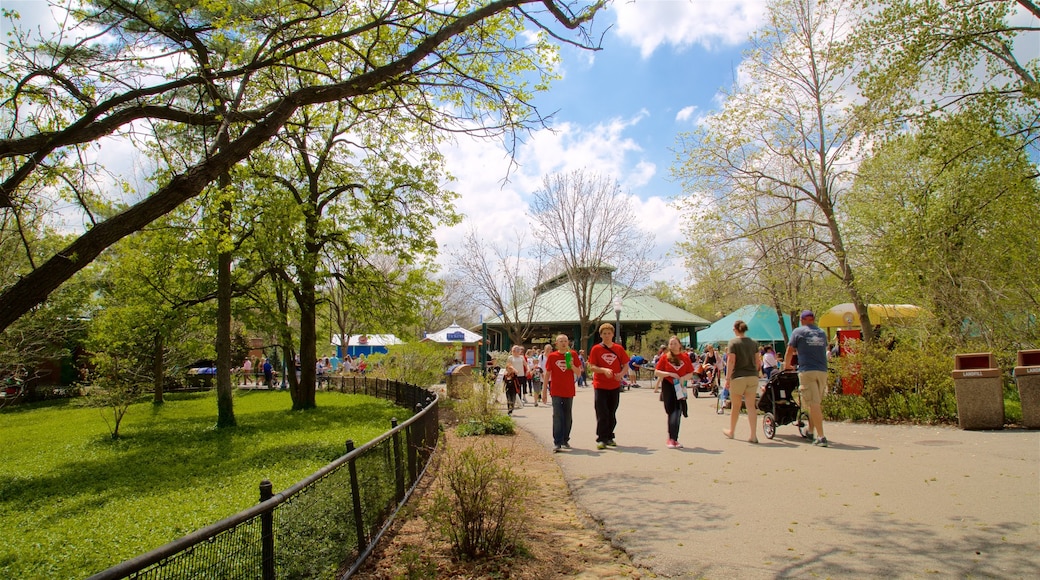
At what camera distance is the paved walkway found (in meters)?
4.38

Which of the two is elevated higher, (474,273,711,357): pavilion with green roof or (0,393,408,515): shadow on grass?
(474,273,711,357): pavilion with green roof

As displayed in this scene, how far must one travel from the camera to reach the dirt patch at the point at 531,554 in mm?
4496

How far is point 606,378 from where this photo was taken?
9.38m

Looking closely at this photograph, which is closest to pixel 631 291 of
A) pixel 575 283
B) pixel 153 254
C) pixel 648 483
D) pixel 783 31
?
pixel 575 283

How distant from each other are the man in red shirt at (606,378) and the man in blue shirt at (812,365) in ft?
8.00

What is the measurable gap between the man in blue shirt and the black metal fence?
19.3 ft

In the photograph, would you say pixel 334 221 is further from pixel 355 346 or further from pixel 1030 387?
pixel 355 346

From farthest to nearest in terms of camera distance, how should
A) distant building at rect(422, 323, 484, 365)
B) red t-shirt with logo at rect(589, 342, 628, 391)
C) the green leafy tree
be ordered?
distant building at rect(422, 323, 484, 365)
the green leafy tree
red t-shirt with logo at rect(589, 342, 628, 391)

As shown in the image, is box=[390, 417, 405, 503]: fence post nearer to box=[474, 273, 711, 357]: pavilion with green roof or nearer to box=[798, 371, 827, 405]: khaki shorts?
box=[798, 371, 827, 405]: khaki shorts

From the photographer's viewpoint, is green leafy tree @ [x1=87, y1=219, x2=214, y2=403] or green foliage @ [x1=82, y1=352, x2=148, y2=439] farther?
green leafy tree @ [x1=87, y1=219, x2=214, y2=403]

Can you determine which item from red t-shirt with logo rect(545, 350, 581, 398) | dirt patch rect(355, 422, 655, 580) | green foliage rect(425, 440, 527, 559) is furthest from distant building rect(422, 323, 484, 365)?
green foliage rect(425, 440, 527, 559)

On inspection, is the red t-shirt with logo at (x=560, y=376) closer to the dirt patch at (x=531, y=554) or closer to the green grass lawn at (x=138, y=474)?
the dirt patch at (x=531, y=554)

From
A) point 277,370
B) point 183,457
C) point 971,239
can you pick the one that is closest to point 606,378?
point 971,239

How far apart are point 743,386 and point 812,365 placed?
3.31 ft
